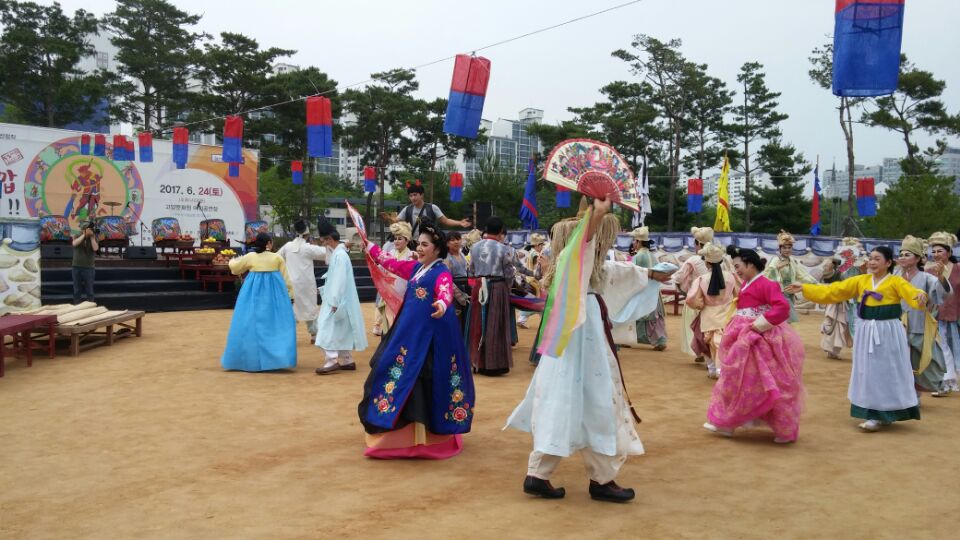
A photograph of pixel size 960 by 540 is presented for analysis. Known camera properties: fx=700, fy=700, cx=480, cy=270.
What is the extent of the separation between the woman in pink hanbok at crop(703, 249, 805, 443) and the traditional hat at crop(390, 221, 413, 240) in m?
3.77

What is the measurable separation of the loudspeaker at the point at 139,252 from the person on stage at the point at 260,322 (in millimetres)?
11631

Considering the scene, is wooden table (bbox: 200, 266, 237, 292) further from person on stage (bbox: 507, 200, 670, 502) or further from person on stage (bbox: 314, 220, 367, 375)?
person on stage (bbox: 507, 200, 670, 502)

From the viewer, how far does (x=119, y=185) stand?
1984 cm

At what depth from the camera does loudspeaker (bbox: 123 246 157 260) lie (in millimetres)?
17844

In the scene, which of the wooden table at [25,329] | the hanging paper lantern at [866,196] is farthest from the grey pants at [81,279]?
the hanging paper lantern at [866,196]

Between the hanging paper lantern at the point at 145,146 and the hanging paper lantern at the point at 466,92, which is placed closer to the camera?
the hanging paper lantern at the point at 466,92

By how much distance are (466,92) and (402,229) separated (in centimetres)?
268

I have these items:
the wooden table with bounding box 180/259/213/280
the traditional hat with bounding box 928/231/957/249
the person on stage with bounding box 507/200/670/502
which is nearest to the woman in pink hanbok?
the person on stage with bounding box 507/200/670/502

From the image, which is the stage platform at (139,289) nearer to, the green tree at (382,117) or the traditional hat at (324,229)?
the traditional hat at (324,229)

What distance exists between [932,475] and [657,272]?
7.15ft

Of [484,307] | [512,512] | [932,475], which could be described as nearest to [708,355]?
[484,307]

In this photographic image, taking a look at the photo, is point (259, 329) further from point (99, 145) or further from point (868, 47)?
point (99, 145)

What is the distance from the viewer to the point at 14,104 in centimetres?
2831

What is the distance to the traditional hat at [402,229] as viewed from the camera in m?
7.98
